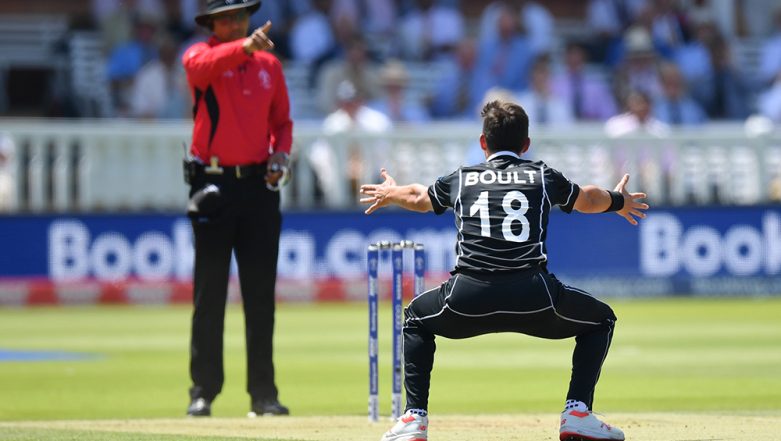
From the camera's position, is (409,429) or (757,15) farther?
(757,15)

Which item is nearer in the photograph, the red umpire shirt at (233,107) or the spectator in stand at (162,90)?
the red umpire shirt at (233,107)

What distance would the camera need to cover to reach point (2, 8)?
24.7m

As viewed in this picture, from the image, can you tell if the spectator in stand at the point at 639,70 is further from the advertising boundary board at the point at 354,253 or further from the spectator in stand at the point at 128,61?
the spectator in stand at the point at 128,61

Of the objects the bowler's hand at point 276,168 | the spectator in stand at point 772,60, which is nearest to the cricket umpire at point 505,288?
the bowler's hand at point 276,168

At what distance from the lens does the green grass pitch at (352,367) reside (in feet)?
32.6

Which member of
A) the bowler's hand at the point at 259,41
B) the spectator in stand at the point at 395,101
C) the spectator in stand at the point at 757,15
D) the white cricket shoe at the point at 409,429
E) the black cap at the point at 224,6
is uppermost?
the spectator in stand at the point at 757,15

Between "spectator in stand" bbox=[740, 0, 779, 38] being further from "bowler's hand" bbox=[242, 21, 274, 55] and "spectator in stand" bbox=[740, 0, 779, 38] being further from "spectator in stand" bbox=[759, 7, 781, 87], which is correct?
"bowler's hand" bbox=[242, 21, 274, 55]

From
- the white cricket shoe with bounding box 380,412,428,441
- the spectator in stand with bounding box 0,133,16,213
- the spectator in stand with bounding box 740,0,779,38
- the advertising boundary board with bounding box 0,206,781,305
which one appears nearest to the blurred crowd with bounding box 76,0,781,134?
the advertising boundary board with bounding box 0,206,781,305

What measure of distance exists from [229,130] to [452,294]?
Answer: 279 cm

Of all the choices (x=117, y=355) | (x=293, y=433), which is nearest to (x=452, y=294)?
(x=293, y=433)

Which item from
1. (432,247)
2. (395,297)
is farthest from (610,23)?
(395,297)

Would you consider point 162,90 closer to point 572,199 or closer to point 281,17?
point 281,17

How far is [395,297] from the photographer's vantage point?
336 inches

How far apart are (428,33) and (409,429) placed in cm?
1658
